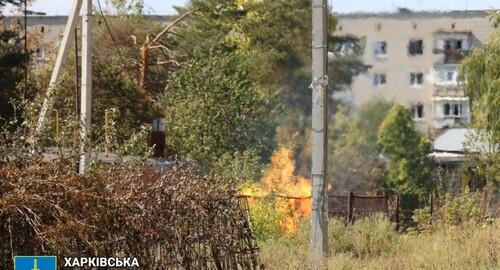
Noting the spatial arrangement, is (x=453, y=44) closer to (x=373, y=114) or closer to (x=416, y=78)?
(x=416, y=78)

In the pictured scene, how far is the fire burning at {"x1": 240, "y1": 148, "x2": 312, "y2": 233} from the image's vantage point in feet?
55.5

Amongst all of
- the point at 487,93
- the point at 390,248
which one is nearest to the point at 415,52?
the point at 487,93

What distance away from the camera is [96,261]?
28.7 ft

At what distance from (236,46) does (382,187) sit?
29.9 ft

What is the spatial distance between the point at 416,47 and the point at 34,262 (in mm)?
25399

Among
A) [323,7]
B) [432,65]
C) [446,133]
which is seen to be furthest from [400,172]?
[323,7]

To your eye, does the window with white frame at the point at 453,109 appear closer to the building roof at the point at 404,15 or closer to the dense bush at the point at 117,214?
the building roof at the point at 404,15

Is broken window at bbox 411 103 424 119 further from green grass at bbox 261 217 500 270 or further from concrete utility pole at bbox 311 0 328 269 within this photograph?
concrete utility pole at bbox 311 0 328 269

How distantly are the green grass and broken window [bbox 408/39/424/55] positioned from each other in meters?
16.7

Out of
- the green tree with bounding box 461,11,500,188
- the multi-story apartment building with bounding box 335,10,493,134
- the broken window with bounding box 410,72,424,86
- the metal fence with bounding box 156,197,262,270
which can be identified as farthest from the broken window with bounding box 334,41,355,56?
the metal fence with bounding box 156,197,262,270

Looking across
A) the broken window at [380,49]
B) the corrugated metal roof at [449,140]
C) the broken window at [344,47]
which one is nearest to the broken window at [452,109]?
the corrugated metal roof at [449,140]

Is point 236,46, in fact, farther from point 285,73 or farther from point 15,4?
point 15,4

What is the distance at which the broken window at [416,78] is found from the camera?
33.0m

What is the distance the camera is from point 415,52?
32.5m
